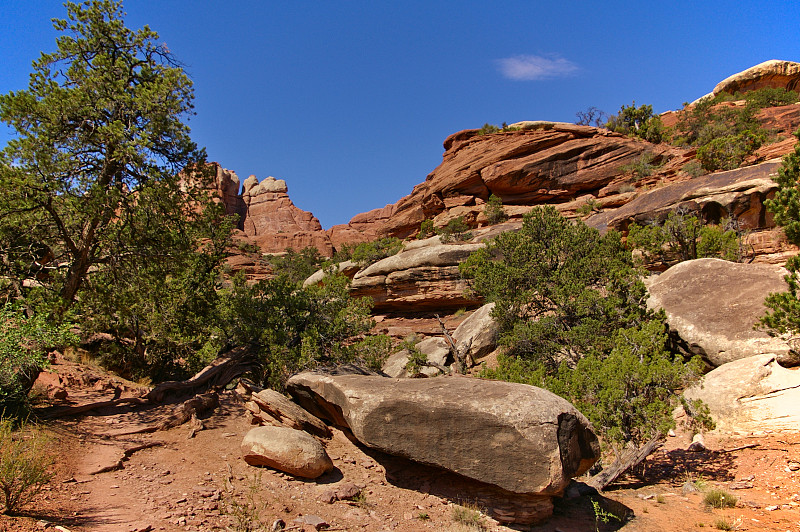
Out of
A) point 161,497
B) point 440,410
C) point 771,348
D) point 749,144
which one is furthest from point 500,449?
point 749,144

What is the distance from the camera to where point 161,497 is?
5828 millimetres

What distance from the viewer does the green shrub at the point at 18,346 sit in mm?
6345

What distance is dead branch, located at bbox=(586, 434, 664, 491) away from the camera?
7.69 metres

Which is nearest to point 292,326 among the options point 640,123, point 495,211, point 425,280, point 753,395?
point 753,395

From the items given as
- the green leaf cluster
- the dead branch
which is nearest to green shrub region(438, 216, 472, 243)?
the green leaf cluster

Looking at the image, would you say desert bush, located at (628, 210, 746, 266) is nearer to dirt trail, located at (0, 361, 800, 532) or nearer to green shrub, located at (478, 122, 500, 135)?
dirt trail, located at (0, 361, 800, 532)

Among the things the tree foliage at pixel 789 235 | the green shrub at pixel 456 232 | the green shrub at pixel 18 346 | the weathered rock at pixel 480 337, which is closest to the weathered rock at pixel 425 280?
the weathered rock at pixel 480 337

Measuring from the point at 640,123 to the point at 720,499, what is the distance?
1786 inches

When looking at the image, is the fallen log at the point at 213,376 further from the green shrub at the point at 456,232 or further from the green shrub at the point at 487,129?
the green shrub at the point at 487,129

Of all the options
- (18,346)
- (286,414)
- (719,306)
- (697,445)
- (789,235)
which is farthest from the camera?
(719,306)

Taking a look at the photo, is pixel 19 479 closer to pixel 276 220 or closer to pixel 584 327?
pixel 584 327

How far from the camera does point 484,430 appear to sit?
628 centimetres

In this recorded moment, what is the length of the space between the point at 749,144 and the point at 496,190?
1901 centimetres

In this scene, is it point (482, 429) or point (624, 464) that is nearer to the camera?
point (482, 429)
